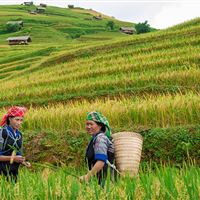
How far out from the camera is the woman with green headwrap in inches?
222

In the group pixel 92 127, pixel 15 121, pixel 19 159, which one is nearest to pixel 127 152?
pixel 92 127

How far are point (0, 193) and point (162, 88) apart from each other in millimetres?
12227

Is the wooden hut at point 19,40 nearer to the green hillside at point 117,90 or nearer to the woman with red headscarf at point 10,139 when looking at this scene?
the green hillside at point 117,90

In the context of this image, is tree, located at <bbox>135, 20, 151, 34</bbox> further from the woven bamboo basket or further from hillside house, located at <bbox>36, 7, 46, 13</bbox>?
the woven bamboo basket

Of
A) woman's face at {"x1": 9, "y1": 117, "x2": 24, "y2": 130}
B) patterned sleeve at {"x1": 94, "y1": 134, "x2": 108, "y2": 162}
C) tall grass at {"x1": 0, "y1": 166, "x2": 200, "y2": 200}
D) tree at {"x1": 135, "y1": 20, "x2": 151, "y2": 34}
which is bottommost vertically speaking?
tall grass at {"x1": 0, "y1": 166, "x2": 200, "y2": 200}

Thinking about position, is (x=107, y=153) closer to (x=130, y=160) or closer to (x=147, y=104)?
(x=130, y=160)

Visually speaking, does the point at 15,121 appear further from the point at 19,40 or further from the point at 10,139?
the point at 19,40

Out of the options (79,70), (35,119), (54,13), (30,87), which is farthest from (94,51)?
(54,13)

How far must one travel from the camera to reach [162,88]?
52.6ft

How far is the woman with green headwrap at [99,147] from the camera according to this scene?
563 centimetres

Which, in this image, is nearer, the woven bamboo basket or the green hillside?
the woven bamboo basket

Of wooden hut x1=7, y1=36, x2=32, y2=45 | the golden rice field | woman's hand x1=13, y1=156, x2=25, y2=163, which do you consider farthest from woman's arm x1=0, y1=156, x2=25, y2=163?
wooden hut x1=7, y1=36, x2=32, y2=45

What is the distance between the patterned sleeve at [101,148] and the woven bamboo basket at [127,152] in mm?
467

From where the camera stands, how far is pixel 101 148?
5.69m
